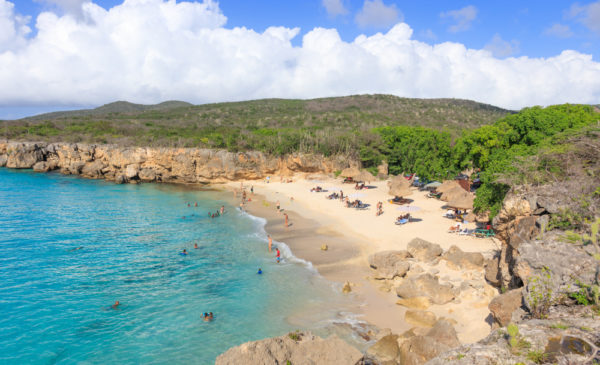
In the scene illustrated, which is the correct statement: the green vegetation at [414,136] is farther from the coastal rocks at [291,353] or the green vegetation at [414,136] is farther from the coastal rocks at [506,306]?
the coastal rocks at [291,353]

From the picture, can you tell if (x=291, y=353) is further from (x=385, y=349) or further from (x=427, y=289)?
(x=427, y=289)

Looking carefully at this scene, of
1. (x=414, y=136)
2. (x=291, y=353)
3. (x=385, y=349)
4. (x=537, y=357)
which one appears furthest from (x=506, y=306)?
(x=414, y=136)

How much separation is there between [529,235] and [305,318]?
9.52 meters

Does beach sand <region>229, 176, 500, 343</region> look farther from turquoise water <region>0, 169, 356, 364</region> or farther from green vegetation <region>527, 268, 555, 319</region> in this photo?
green vegetation <region>527, 268, 555, 319</region>

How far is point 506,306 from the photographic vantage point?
10078mm

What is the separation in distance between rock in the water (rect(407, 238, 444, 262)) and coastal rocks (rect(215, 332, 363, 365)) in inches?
471

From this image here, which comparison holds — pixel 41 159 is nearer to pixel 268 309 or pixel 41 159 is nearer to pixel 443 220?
pixel 268 309

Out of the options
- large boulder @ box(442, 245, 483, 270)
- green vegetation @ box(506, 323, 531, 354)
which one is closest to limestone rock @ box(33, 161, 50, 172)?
large boulder @ box(442, 245, 483, 270)

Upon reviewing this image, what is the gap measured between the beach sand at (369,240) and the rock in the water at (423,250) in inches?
33.3

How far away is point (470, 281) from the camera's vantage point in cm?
1562

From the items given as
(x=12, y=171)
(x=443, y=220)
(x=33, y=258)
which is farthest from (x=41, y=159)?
(x=443, y=220)

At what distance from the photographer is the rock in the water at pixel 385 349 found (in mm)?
11242

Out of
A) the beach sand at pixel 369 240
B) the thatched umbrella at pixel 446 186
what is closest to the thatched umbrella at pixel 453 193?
the thatched umbrella at pixel 446 186

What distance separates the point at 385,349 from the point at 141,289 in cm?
1324
